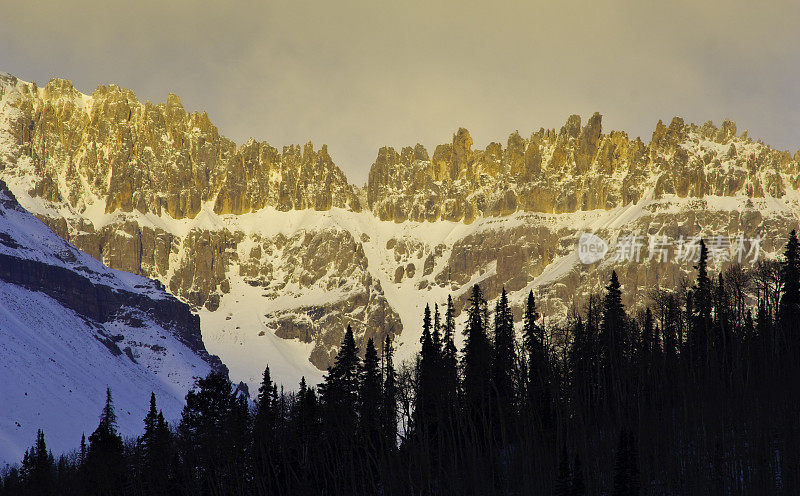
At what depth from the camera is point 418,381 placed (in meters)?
117

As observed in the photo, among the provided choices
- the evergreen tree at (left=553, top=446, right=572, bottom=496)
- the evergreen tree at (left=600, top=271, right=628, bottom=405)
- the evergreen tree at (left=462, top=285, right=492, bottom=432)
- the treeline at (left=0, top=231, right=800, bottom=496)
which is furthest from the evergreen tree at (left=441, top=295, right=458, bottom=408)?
the evergreen tree at (left=553, top=446, right=572, bottom=496)

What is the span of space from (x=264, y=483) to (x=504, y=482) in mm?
23685

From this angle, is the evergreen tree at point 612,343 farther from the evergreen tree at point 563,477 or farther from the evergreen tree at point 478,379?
the evergreen tree at point 563,477

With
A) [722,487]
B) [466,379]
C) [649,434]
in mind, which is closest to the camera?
[722,487]

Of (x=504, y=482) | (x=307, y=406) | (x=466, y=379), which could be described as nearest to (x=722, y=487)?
(x=504, y=482)

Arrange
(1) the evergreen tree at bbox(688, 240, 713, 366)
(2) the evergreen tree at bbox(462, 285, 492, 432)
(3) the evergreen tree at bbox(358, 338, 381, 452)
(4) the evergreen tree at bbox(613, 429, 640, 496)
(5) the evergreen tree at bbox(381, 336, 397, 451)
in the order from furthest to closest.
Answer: (1) the evergreen tree at bbox(688, 240, 713, 366), (5) the evergreen tree at bbox(381, 336, 397, 451), (2) the evergreen tree at bbox(462, 285, 492, 432), (3) the evergreen tree at bbox(358, 338, 381, 452), (4) the evergreen tree at bbox(613, 429, 640, 496)

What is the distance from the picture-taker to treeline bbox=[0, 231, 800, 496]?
91688mm

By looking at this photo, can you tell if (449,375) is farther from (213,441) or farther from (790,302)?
(790,302)

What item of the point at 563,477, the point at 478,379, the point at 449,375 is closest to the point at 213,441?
the point at 449,375

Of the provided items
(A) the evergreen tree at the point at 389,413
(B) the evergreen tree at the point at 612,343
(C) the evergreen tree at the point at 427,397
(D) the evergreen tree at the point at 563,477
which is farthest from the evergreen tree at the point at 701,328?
(D) the evergreen tree at the point at 563,477

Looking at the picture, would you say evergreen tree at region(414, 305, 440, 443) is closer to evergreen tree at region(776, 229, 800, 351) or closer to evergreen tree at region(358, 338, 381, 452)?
evergreen tree at region(358, 338, 381, 452)

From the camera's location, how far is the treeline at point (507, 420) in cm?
9169

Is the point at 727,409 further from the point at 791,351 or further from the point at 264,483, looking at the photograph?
the point at 264,483

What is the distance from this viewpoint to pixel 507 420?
10556cm
